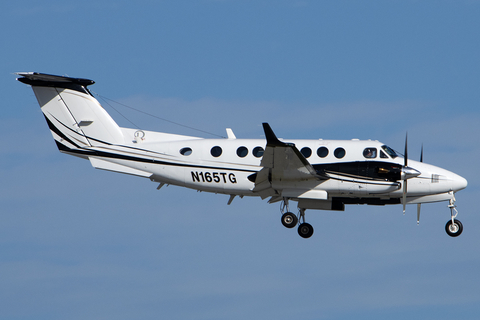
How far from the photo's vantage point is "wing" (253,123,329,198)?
19984 millimetres

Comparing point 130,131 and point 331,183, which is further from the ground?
point 130,131

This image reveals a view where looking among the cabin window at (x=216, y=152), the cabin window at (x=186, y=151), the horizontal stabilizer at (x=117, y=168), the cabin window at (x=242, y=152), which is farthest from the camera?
the horizontal stabilizer at (x=117, y=168)

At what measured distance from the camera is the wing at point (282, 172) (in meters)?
20.0

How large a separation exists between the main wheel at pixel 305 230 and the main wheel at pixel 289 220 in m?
0.83

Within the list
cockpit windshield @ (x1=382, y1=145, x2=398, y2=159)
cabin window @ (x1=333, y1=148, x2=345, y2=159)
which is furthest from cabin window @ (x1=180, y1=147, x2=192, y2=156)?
cockpit windshield @ (x1=382, y1=145, x2=398, y2=159)

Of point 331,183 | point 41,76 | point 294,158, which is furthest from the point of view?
point 41,76

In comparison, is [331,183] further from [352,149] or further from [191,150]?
[191,150]

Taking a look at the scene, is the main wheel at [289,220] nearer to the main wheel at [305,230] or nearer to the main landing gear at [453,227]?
the main wheel at [305,230]

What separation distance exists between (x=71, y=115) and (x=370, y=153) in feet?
36.7

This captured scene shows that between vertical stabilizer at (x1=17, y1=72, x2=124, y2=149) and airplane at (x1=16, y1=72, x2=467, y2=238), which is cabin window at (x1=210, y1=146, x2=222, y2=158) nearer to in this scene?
airplane at (x1=16, y1=72, x2=467, y2=238)

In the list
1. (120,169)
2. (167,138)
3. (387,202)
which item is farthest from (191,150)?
(387,202)

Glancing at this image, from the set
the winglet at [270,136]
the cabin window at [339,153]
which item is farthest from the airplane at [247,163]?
the winglet at [270,136]

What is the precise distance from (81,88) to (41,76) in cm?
152

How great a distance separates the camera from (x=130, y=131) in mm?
23656
